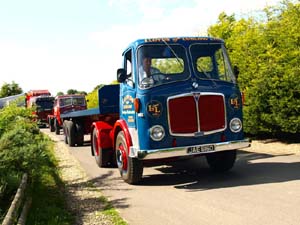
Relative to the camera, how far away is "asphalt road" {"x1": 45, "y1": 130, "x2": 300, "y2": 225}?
562 cm

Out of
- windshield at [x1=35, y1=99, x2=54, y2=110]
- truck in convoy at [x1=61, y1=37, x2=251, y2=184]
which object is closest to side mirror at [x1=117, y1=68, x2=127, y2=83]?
truck in convoy at [x1=61, y1=37, x2=251, y2=184]

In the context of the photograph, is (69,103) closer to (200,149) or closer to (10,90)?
(200,149)

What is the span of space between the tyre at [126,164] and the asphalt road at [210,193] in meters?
0.17

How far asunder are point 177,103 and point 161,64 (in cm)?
91

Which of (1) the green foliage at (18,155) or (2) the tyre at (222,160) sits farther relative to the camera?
(2) the tyre at (222,160)

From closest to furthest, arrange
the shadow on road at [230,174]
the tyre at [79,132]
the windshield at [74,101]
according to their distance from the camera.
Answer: the shadow on road at [230,174] < the tyre at [79,132] < the windshield at [74,101]

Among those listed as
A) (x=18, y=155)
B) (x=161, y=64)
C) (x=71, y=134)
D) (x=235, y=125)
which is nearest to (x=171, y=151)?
(x=235, y=125)

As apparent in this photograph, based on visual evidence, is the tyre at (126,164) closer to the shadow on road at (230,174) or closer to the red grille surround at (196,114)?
the shadow on road at (230,174)

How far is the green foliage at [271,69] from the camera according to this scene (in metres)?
11.5

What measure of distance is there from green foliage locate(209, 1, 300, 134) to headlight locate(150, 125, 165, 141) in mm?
5352

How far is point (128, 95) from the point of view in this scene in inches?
333

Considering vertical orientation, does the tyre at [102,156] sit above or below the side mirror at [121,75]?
below

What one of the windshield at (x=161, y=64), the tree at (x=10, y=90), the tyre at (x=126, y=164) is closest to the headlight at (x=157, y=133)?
the tyre at (x=126, y=164)

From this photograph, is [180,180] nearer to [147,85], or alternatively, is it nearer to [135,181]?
[135,181]
